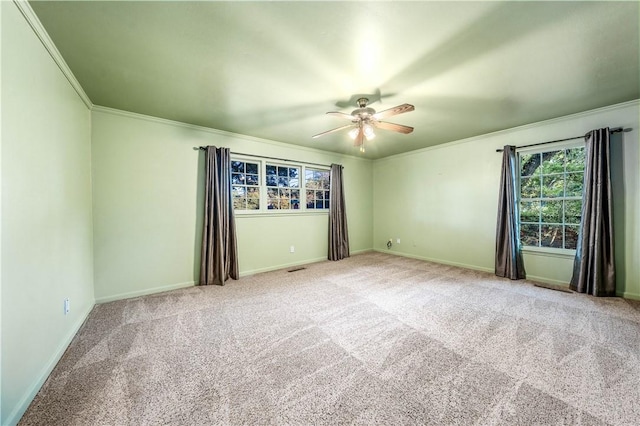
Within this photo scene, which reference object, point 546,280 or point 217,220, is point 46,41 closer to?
point 217,220

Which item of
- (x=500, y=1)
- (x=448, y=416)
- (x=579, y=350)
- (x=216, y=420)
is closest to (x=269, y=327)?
(x=216, y=420)

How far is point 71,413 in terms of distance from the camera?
137 cm

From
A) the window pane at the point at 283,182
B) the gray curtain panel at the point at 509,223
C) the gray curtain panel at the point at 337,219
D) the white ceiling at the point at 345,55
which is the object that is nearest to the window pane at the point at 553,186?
the gray curtain panel at the point at 509,223

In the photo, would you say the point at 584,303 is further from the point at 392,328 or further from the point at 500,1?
the point at 500,1

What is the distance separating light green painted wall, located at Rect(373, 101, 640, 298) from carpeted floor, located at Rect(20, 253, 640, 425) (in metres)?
0.74

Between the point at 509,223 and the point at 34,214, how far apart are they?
5.41m

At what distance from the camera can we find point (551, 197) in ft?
12.0

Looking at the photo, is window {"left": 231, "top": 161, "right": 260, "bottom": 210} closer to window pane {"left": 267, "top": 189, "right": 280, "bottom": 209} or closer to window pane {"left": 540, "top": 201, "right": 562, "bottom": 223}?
window pane {"left": 267, "top": 189, "right": 280, "bottom": 209}

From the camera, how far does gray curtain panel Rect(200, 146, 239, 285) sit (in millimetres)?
3570

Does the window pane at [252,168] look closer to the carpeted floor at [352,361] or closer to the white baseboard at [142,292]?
the white baseboard at [142,292]

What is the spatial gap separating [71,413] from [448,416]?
2168 mm

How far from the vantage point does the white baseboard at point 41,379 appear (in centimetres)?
132

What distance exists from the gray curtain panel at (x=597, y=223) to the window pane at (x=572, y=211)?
352 millimetres

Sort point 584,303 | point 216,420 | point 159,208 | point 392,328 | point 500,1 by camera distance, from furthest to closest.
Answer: point 159,208, point 584,303, point 392,328, point 500,1, point 216,420
